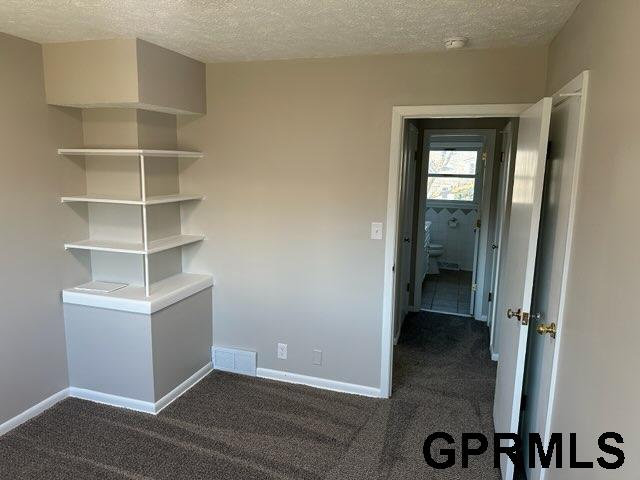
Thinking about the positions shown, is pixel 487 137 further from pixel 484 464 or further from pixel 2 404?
pixel 2 404

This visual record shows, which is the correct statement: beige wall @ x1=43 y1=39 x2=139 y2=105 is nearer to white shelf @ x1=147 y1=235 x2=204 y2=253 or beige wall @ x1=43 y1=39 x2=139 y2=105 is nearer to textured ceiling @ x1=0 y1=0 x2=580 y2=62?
textured ceiling @ x1=0 y1=0 x2=580 y2=62

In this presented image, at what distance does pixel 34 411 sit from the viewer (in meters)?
2.87

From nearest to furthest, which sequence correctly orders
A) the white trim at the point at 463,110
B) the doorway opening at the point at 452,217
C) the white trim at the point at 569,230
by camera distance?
the white trim at the point at 569,230 → the white trim at the point at 463,110 → the doorway opening at the point at 452,217

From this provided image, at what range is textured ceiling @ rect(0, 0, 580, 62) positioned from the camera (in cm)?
198

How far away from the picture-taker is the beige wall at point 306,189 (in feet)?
9.39

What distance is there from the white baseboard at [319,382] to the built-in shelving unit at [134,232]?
0.84 metres

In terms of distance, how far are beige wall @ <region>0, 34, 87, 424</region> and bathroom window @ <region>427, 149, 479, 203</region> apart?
17.3ft

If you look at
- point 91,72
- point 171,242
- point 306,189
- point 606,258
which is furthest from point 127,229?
point 606,258

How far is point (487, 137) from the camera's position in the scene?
15.2ft

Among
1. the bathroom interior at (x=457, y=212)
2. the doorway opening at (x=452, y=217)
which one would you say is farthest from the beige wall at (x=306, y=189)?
the doorway opening at (x=452, y=217)

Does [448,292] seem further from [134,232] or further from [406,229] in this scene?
[134,232]

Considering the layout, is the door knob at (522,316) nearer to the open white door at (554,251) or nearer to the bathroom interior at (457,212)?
the open white door at (554,251)

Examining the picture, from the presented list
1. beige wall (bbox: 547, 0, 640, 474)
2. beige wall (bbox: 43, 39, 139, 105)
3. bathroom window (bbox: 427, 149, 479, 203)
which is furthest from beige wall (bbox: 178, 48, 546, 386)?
bathroom window (bbox: 427, 149, 479, 203)

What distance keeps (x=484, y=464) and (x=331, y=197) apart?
1859 millimetres
